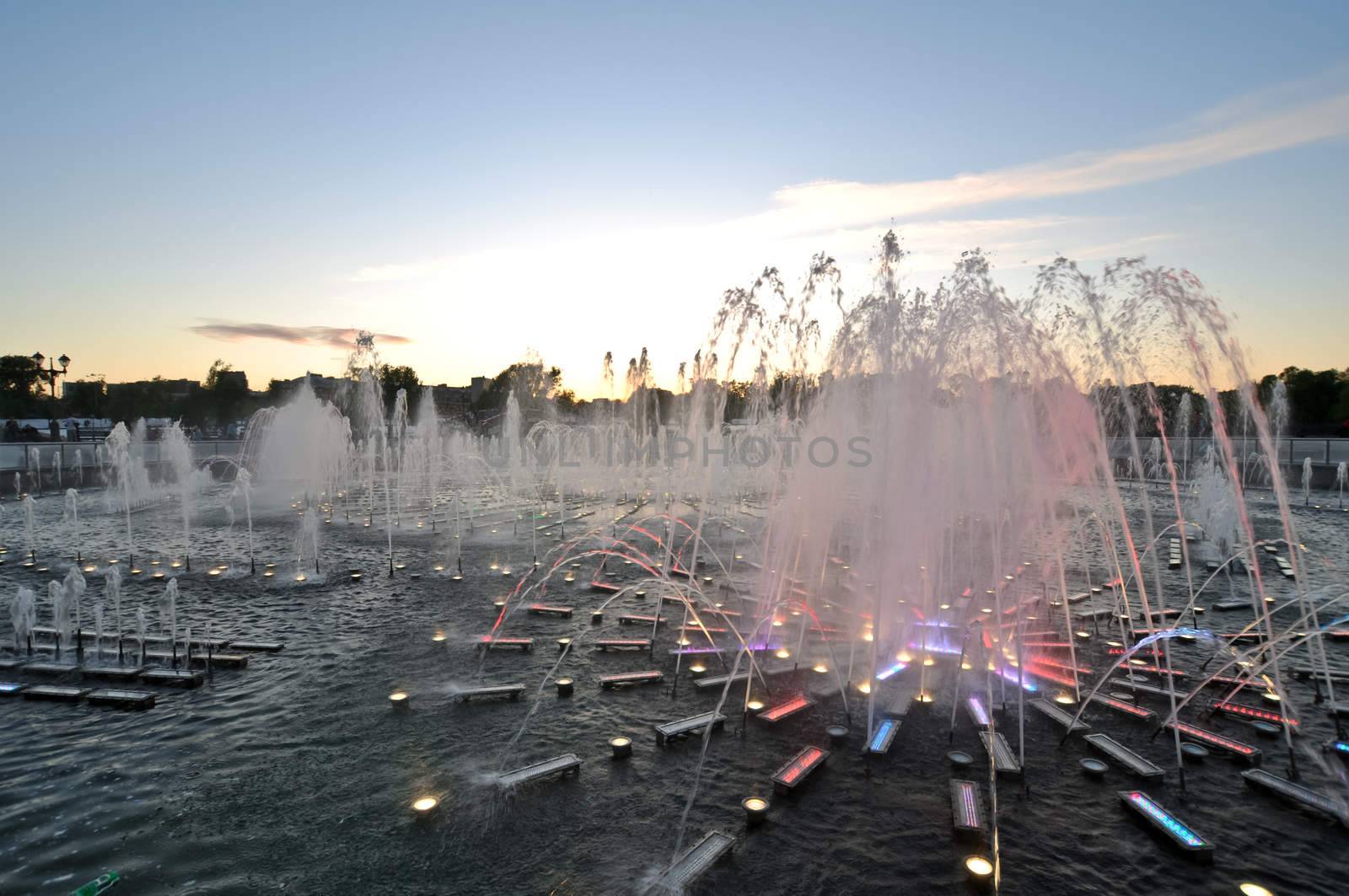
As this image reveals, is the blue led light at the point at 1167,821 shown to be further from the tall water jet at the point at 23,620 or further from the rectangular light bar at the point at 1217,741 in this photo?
the tall water jet at the point at 23,620

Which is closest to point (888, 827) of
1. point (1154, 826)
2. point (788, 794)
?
point (788, 794)

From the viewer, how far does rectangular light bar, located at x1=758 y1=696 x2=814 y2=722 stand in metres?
9.45

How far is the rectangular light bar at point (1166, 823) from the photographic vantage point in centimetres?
638

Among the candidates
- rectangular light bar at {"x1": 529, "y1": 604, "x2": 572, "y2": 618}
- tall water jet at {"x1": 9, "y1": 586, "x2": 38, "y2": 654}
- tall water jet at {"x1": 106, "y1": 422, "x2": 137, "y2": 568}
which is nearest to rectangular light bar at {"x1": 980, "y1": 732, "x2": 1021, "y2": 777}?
rectangular light bar at {"x1": 529, "y1": 604, "x2": 572, "y2": 618}

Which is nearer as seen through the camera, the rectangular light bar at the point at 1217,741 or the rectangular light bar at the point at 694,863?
the rectangular light bar at the point at 694,863

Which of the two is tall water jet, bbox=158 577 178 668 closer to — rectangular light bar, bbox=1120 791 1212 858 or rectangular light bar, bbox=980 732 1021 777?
rectangular light bar, bbox=980 732 1021 777

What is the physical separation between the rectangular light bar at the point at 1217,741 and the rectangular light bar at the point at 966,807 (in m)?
2.74

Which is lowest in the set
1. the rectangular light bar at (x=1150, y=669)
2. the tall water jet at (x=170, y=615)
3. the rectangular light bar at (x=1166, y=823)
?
the rectangular light bar at (x=1150, y=669)

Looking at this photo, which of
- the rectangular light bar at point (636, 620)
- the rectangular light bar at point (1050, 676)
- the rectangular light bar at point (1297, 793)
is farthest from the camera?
the rectangular light bar at point (636, 620)

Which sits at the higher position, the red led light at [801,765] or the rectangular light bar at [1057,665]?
the red led light at [801,765]

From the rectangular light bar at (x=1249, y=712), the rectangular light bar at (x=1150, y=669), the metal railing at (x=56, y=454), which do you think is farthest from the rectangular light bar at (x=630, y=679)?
the metal railing at (x=56, y=454)

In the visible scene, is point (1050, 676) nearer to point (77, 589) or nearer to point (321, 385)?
point (77, 589)

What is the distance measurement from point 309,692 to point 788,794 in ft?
24.8

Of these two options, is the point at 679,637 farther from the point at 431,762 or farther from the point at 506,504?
the point at 506,504
